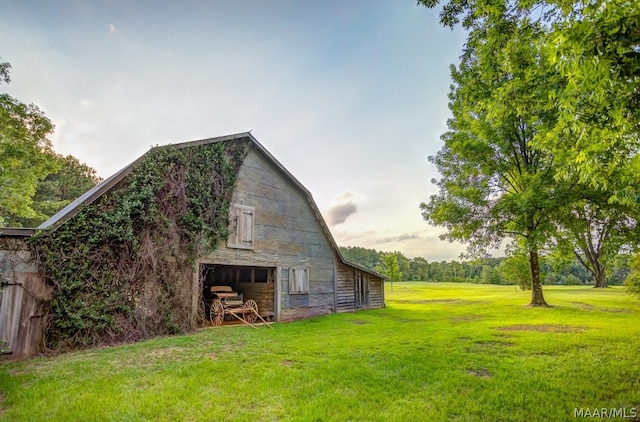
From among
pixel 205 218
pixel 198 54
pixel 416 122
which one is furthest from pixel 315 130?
pixel 205 218

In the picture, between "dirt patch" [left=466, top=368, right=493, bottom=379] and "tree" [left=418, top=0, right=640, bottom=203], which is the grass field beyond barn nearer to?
"dirt patch" [left=466, top=368, right=493, bottom=379]

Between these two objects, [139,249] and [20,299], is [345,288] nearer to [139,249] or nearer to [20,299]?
[139,249]

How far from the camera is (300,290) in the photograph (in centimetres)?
1304

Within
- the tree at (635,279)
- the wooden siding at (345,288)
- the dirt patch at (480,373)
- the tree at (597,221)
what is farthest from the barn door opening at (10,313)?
the tree at (635,279)

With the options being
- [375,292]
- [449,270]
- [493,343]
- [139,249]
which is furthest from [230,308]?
[449,270]

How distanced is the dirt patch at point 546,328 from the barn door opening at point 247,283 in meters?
8.15

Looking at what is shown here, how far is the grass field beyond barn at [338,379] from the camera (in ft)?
12.9

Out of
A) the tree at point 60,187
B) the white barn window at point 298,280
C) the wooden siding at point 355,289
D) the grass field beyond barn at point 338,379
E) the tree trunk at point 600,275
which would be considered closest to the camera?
the grass field beyond barn at point 338,379

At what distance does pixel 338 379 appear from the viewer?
5020 mm

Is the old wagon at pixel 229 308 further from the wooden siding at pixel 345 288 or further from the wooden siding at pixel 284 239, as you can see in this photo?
the wooden siding at pixel 345 288

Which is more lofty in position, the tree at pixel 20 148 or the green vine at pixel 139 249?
the tree at pixel 20 148

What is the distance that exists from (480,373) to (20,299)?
945cm

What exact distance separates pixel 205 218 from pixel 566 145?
991 cm

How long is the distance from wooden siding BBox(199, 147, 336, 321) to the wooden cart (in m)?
1.08
